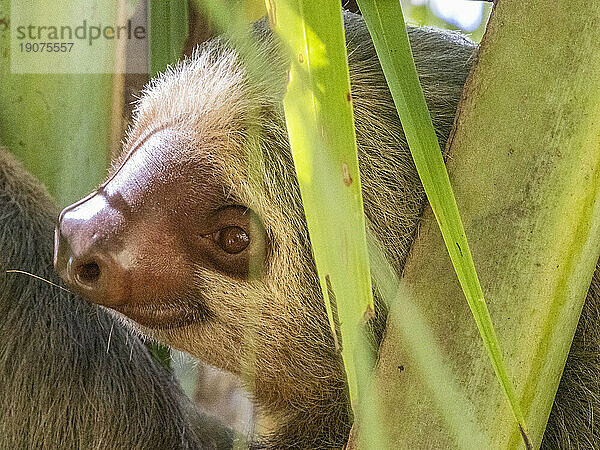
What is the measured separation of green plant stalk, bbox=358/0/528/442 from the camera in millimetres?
415

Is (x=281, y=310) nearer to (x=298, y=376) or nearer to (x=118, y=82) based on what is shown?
(x=298, y=376)

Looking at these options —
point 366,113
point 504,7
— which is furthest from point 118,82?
point 504,7

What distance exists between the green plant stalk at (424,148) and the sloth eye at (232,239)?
0.34 metres

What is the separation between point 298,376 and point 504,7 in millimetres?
517

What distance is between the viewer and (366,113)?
2.53ft

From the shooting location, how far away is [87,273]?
73 centimetres

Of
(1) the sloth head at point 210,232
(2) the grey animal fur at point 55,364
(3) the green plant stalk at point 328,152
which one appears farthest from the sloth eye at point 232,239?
(3) the green plant stalk at point 328,152

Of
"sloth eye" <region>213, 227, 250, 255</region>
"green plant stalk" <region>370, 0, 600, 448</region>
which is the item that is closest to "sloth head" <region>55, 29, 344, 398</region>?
"sloth eye" <region>213, 227, 250, 255</region>

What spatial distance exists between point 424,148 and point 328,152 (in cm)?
8

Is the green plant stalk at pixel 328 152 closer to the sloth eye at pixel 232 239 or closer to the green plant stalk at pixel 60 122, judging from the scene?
the sloth eye at pixel 232 239

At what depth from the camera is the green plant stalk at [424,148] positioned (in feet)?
1.36

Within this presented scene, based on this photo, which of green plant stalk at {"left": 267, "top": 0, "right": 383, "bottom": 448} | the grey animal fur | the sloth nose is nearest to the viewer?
green plant stalk at {"left": 267, "top": 0, "right": 383, "bottom": 448}

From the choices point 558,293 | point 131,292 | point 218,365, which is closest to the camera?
point 558,293

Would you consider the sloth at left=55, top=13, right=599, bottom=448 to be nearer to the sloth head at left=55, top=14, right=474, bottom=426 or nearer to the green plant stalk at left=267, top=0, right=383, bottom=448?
the sloth head at left=55, top=14, right=474, bottom=426
